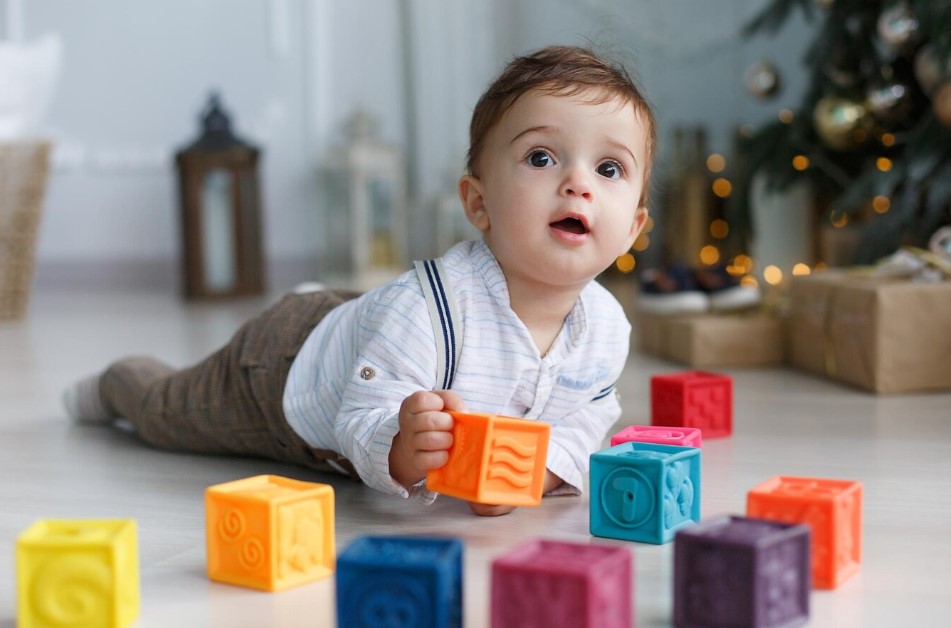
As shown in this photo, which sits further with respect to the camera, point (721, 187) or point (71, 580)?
point (721, 187)

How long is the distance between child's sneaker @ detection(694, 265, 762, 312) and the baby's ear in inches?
46.5

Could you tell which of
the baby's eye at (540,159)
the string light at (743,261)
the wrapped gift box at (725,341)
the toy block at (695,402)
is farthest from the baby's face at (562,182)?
the string light at (743,261)

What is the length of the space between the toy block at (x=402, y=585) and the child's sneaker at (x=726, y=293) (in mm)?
1542

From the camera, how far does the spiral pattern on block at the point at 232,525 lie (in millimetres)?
844

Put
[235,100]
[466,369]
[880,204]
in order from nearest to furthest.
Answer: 1. [466,369]
2. [880,204]
3. [235,100]

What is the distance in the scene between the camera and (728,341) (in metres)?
2.03

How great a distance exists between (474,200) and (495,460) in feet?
0.94

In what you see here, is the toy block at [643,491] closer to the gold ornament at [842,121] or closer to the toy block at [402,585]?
the toy block at [402,585]

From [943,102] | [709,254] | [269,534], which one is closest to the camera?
[269,534]

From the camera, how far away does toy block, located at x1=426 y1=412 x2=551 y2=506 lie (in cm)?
89

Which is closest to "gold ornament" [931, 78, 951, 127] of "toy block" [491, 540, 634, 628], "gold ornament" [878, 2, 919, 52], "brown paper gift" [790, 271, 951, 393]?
"gold ornament" [878, 2, 919, 52]

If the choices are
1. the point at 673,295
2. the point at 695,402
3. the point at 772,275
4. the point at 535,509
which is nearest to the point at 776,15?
the point at 772,275

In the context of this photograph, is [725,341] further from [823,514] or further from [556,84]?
[823,514]

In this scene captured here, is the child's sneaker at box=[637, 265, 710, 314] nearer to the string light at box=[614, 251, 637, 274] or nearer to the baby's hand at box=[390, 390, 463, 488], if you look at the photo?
the string light at box=[614, 251, 637, 274]
